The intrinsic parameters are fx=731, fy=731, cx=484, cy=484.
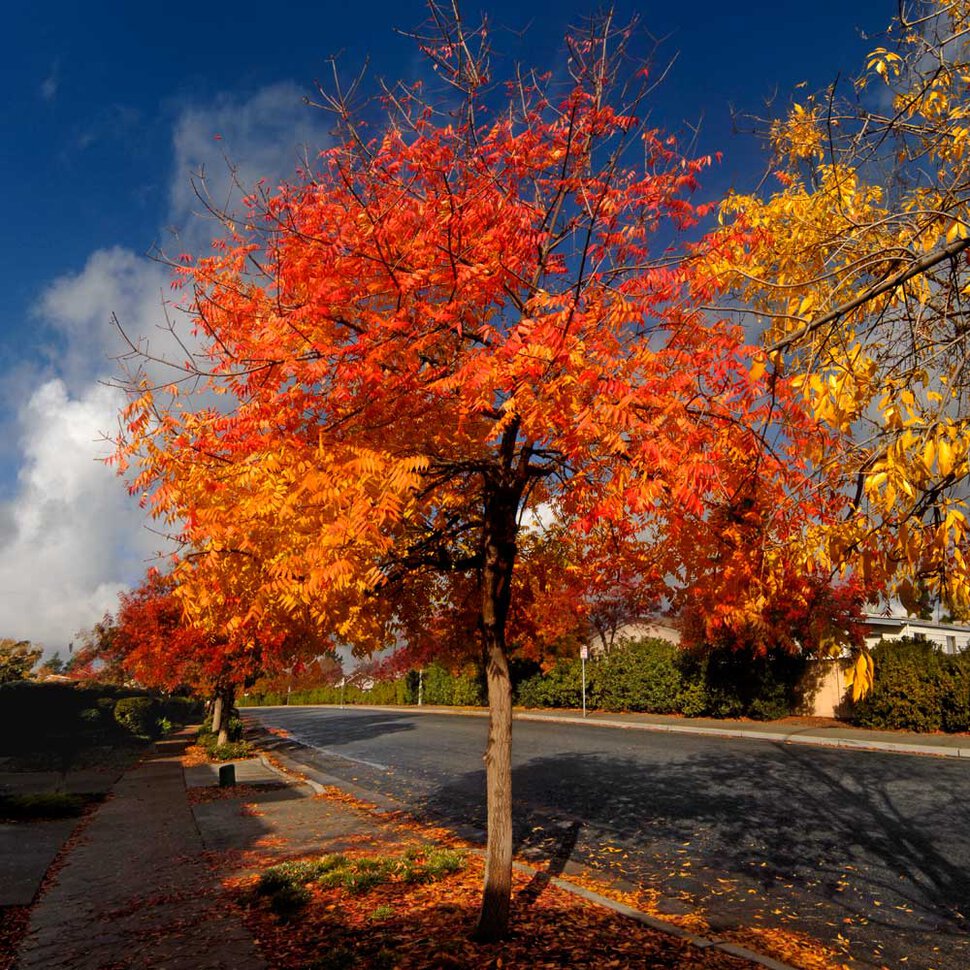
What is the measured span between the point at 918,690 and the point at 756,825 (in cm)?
1353

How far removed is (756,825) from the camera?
34.0 feet

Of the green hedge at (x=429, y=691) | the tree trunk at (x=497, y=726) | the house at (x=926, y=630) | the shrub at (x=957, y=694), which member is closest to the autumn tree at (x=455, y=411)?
the tree trunk at (x=497, y=726)

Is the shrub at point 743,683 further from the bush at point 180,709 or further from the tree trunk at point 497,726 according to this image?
the bush at point 180,709

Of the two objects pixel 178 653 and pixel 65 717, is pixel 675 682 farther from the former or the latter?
pixel 65 717

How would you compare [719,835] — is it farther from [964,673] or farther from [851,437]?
[964,673]

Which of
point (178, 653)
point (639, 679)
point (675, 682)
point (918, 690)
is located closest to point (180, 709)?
point (178, 653)

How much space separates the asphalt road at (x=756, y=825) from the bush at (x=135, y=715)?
1007 cm

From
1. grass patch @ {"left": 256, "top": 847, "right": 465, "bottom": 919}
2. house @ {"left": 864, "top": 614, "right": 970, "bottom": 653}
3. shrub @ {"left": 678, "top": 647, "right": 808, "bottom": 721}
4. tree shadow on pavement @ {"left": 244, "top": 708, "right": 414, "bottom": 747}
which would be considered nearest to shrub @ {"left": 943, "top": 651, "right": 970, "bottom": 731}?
shrub @ {"left": 678, "top": 647, "right": 808, "bottom": 721}

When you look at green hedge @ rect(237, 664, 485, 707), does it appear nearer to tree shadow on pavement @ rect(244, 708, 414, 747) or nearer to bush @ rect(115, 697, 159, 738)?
tree shadow on pavement @ rect(244, 708, 414, 747)

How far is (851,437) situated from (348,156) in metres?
4.40

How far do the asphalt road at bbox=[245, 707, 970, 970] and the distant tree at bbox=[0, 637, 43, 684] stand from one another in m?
9.61

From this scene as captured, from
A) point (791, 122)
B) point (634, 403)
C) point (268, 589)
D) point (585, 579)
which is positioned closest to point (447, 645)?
point (585, 579)

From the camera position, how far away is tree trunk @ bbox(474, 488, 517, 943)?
5.66 metres

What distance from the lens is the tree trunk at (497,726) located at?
18.6 feet
